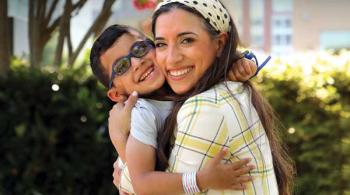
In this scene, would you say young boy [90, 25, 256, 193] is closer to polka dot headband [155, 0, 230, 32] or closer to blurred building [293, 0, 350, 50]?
polka dot headband [155, 0, 230, 32]

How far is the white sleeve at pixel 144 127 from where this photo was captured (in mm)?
2084

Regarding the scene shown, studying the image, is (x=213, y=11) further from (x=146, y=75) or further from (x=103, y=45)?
(x=103, y=45)

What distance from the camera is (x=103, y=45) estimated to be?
→ 2.35 meters

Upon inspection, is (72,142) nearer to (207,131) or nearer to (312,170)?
(312,170)

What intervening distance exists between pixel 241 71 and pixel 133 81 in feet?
1.38

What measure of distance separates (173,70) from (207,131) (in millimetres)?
267

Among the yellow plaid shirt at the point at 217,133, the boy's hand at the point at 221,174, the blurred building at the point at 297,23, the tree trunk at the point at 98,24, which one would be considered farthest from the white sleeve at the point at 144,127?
the blurred building at the point at 297,23

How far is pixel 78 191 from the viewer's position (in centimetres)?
526

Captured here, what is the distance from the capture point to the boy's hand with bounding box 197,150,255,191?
192cm

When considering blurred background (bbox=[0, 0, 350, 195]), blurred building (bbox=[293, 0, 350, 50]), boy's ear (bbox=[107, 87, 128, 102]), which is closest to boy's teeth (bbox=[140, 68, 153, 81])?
boy's ear (bbox=[107, 87, 128, 102])

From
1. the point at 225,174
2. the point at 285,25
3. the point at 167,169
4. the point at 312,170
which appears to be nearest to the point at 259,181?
the point at 225,174

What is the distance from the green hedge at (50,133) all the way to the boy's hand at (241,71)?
3.11 meters

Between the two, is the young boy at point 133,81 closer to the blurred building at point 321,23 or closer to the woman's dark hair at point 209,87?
the woman's dark hair at point 209,87

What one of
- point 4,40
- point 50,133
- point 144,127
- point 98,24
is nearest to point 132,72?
point 144,127
